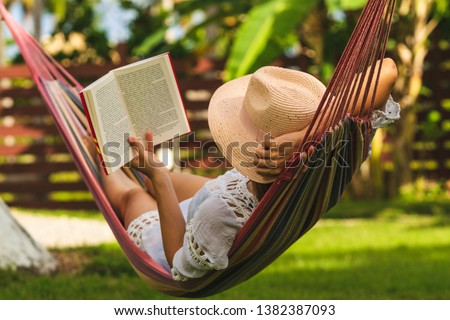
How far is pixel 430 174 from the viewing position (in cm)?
770

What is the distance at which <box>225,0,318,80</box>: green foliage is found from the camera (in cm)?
604

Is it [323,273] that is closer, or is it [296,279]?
[296,279]

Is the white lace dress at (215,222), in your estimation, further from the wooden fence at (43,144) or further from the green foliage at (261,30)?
the wooden fence at (43,144)

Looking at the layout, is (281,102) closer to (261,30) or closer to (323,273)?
(323,273)

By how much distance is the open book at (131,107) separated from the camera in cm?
220

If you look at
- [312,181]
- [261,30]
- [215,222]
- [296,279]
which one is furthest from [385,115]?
[261,30]

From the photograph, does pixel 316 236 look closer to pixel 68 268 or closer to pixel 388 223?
pixel 388 223

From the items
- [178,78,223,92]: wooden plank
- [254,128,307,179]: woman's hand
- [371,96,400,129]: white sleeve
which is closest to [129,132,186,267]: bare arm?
[254,128,307,179]: woman's hand

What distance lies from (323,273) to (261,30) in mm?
2601

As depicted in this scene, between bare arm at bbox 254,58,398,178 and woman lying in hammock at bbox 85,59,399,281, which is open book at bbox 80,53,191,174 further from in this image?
bare arm at bbox 254,58,398,178

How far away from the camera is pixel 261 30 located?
6105mm

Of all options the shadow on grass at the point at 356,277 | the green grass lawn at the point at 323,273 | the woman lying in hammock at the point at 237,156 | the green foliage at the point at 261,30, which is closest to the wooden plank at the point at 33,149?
the green foliage at the point at 261,30
